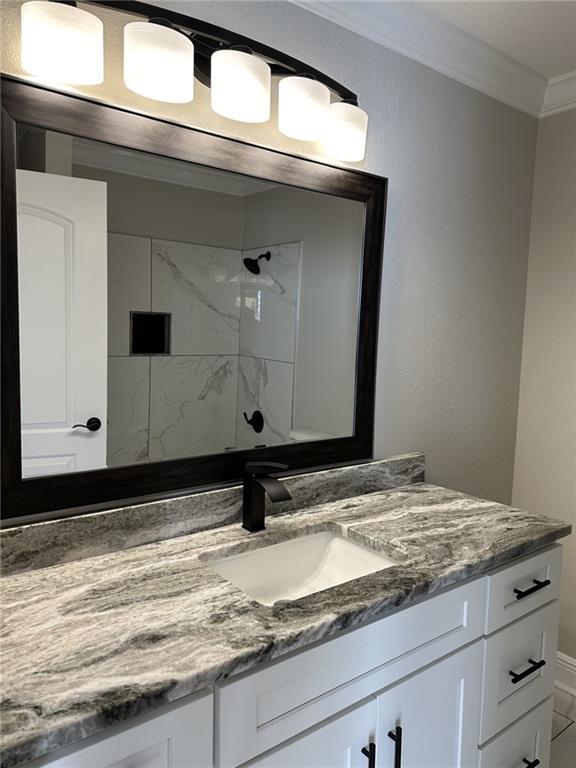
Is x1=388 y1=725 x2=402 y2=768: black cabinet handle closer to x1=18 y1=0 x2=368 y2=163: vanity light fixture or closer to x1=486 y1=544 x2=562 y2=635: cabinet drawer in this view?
x1=486 y1=544 x2=562 y2=635: cabinet drawer

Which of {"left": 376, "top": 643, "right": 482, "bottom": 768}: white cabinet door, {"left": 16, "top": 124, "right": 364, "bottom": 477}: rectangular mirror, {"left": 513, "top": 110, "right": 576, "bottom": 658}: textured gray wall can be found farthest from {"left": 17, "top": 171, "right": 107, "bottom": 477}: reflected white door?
{"left": 513, "top": 110, "right": 576, "bottom": 658}: textured gray wall

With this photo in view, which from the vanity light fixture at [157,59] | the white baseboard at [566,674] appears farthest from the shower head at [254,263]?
the white baseboard at [566,674]

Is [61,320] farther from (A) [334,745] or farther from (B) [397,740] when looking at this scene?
(B) [397,740]

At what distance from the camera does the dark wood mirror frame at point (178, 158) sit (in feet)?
3.64

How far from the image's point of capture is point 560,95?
2133 mm

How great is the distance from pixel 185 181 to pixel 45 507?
816 millimetres

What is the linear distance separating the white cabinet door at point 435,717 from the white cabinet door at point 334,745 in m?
0.04

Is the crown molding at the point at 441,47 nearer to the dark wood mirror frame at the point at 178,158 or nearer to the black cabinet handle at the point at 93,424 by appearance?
the dark wood mirror frame at the point at 178,158

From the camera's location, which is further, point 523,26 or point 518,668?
point 523,26

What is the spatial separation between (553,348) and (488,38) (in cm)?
115

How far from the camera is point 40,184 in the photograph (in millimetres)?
1143

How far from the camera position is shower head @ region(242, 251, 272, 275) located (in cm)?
147

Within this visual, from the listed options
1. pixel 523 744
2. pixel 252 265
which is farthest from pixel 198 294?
pixel 523 744

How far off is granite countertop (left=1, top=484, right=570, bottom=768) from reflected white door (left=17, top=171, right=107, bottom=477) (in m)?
0.27
